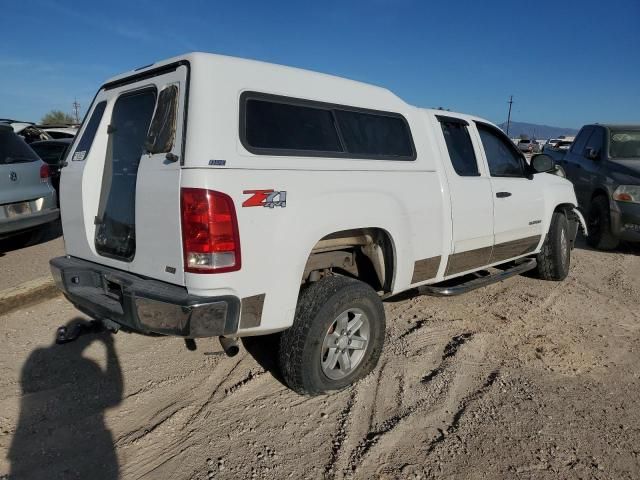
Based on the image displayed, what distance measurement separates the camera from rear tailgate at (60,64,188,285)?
8.59 feet

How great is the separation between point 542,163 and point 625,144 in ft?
14.0

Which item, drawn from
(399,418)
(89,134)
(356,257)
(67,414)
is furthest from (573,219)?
(67,414)

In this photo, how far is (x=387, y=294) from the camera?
3.71 meters

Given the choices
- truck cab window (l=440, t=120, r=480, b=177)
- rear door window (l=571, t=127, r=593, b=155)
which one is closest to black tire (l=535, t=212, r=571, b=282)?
truck cab window (l=440, t=120, r=480, b=177)

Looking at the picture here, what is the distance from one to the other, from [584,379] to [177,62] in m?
3.47

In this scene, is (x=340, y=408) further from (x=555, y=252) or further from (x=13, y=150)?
(x=13, y=150)

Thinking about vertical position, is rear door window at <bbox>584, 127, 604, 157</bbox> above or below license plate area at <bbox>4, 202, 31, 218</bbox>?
above

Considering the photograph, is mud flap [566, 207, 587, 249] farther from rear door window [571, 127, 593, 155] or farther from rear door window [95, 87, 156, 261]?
rear door window [95, 87, 156, 261]

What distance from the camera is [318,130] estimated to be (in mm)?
3096

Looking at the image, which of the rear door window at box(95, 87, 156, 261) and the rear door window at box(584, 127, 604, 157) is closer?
the rear door window at box(95, 87, 156, 261)

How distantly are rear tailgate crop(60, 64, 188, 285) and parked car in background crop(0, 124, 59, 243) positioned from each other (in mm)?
2820

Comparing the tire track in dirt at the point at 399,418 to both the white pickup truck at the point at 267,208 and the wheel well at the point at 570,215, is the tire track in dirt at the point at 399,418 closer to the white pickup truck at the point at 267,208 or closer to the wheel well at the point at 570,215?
the white pickup truck at the point at 267,208

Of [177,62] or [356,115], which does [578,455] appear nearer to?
[356,115]

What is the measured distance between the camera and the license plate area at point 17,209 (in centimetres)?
570
